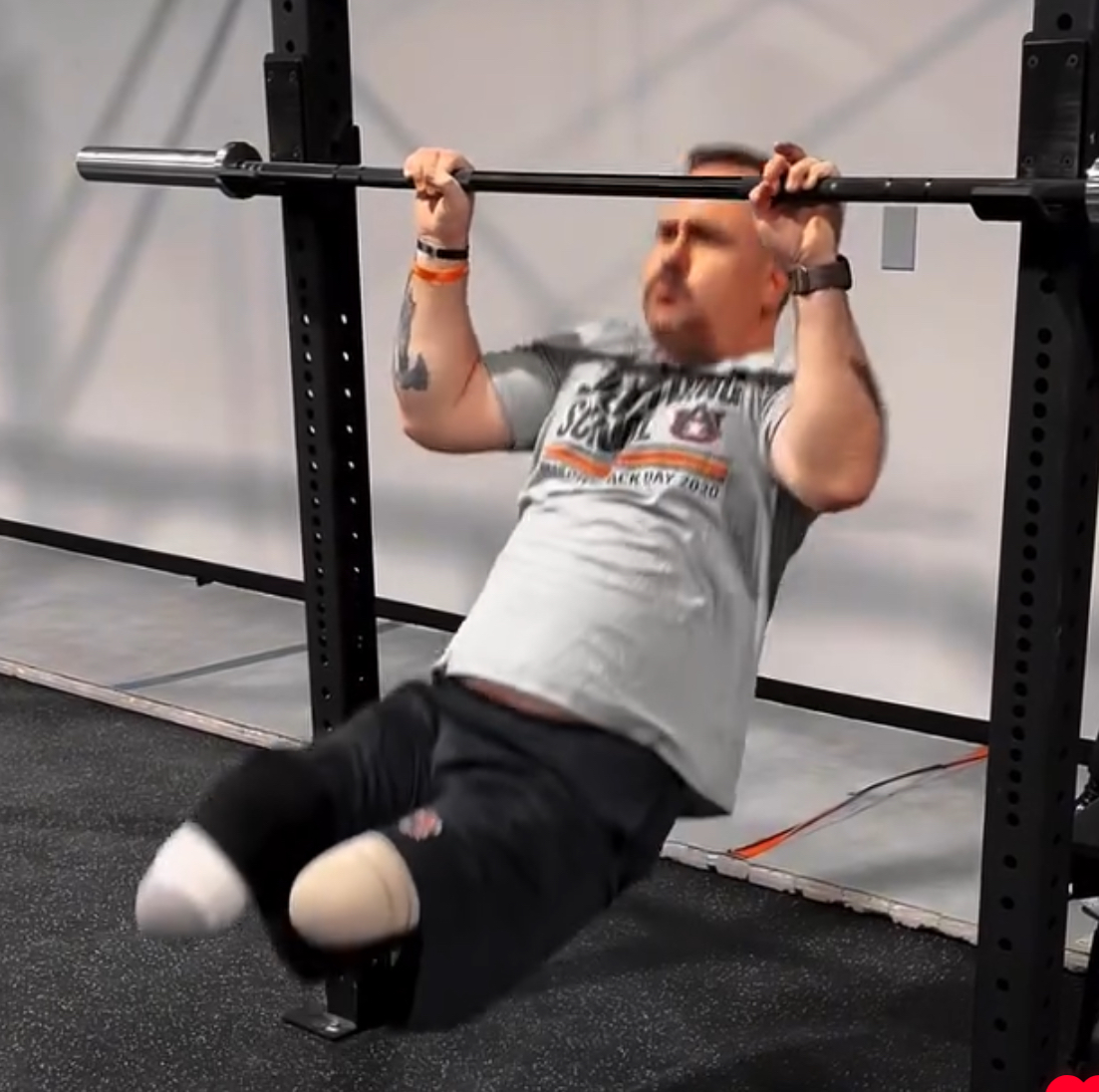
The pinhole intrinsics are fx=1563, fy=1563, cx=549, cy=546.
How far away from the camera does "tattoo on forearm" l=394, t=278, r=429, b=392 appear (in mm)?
1828

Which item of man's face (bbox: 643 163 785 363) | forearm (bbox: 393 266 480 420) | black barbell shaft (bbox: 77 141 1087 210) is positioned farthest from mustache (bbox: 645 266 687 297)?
forearm (bbox: 393 266 480 420)

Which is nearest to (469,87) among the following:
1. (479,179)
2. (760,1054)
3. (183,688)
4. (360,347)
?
(183,688)

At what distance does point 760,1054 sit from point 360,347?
1.18 m

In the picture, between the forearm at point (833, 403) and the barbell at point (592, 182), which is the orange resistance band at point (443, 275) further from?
the forearm at point (833, 403)

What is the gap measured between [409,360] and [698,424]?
1.21 ft

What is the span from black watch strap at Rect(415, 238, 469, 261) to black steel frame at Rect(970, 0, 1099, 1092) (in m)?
0.62

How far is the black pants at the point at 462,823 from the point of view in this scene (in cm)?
144

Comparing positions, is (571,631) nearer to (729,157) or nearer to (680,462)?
(680,462)

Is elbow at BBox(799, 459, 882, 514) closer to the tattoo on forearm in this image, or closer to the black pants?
the black pants

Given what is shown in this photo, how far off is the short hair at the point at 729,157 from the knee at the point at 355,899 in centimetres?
85

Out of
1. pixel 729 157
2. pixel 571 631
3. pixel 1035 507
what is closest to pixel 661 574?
pixel 571 631

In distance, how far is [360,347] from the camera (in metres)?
2.13

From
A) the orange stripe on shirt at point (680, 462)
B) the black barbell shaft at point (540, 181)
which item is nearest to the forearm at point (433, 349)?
the black barbell shaft at point (540, 181)

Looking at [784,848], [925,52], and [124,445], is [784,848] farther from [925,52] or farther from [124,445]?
[124,445]
